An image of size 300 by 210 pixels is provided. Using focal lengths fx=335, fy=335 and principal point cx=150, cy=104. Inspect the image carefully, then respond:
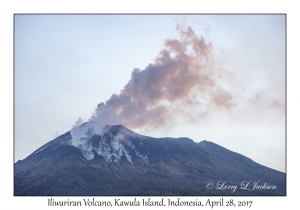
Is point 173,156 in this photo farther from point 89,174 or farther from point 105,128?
point 89,174

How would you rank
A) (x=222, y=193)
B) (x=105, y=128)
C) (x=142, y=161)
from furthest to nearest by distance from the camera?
(x=105, y=128)
(x=142, y=161)
(x=222, y=193)

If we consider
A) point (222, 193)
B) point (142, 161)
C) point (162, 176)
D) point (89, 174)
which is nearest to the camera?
point (222, 193)

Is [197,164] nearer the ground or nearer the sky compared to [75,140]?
nearer the ground

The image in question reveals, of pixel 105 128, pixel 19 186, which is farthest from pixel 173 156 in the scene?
pixel 19 186
